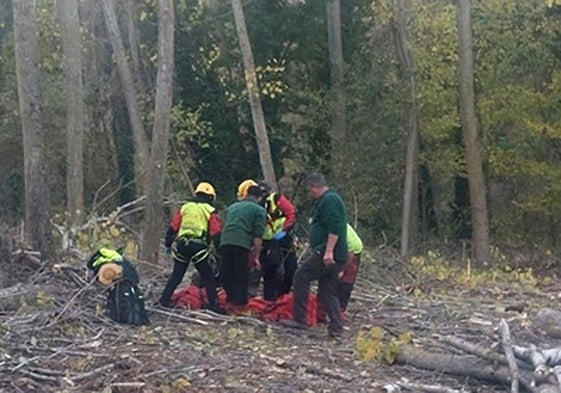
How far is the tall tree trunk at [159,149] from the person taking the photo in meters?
16.8

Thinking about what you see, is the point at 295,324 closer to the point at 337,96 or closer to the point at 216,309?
the point at 216,309

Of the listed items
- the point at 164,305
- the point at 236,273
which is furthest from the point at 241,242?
the point at 164,305

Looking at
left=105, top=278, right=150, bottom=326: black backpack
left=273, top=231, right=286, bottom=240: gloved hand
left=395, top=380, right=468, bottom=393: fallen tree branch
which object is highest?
left=273, top=231, right=286, bottom=240: gloved hand

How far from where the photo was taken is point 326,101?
99.3 feet


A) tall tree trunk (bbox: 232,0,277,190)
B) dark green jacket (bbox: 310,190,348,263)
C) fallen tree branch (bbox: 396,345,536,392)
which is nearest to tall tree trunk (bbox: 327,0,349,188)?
tall tree trunk (bbox: 232,0,277,190)

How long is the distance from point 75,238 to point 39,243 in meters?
2.23

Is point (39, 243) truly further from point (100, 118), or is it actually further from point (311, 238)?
point (100, 118)

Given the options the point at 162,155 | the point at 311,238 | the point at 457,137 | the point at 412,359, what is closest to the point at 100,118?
the point at 457,137

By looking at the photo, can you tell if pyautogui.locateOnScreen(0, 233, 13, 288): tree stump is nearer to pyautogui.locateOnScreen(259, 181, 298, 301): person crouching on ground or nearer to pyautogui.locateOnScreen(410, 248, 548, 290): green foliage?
pyautogui.locateOnScreen(259, 181, 298, 301): person crouching on ground

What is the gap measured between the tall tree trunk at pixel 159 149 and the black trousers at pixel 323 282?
15.6 ft

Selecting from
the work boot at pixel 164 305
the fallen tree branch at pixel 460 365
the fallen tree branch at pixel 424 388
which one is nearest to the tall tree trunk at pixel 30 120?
the work boot at pixel 164 305

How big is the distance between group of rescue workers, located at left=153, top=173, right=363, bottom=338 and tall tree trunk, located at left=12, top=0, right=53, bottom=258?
2.22 metres

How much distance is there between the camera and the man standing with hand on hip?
12.1 meters

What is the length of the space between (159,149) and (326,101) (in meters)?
13.5
